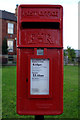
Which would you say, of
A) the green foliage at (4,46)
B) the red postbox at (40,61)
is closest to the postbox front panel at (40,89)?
the red postbox at (40,61)

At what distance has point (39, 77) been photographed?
8.18ft

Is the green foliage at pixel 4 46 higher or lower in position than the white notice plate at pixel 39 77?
higher

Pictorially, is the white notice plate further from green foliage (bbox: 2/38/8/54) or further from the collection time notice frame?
green foliage (bbox: 2/38/8/54)

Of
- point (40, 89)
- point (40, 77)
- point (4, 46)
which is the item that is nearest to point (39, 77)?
point (40, 77)

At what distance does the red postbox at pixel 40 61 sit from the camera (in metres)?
2.47

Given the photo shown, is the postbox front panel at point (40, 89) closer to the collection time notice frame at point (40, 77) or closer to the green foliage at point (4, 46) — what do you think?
the collection time notice frame at point (40, 77)

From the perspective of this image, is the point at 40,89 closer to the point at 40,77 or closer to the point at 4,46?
the point at 40,77

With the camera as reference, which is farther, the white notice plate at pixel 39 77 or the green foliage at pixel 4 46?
the green foliage at pixel 4 46

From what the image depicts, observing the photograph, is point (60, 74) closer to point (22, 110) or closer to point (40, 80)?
point (40, 80)

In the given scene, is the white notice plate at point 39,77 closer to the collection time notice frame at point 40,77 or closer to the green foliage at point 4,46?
the collection time notice frame at point 40,77

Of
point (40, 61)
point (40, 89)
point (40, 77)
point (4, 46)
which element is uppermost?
point (4, 46)

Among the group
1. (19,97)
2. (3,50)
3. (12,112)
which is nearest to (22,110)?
(19,97)

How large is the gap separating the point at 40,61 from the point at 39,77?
231 mm

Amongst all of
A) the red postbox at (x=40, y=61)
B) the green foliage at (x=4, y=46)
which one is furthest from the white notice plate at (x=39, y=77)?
the green foliage at (x=4, y=46)
